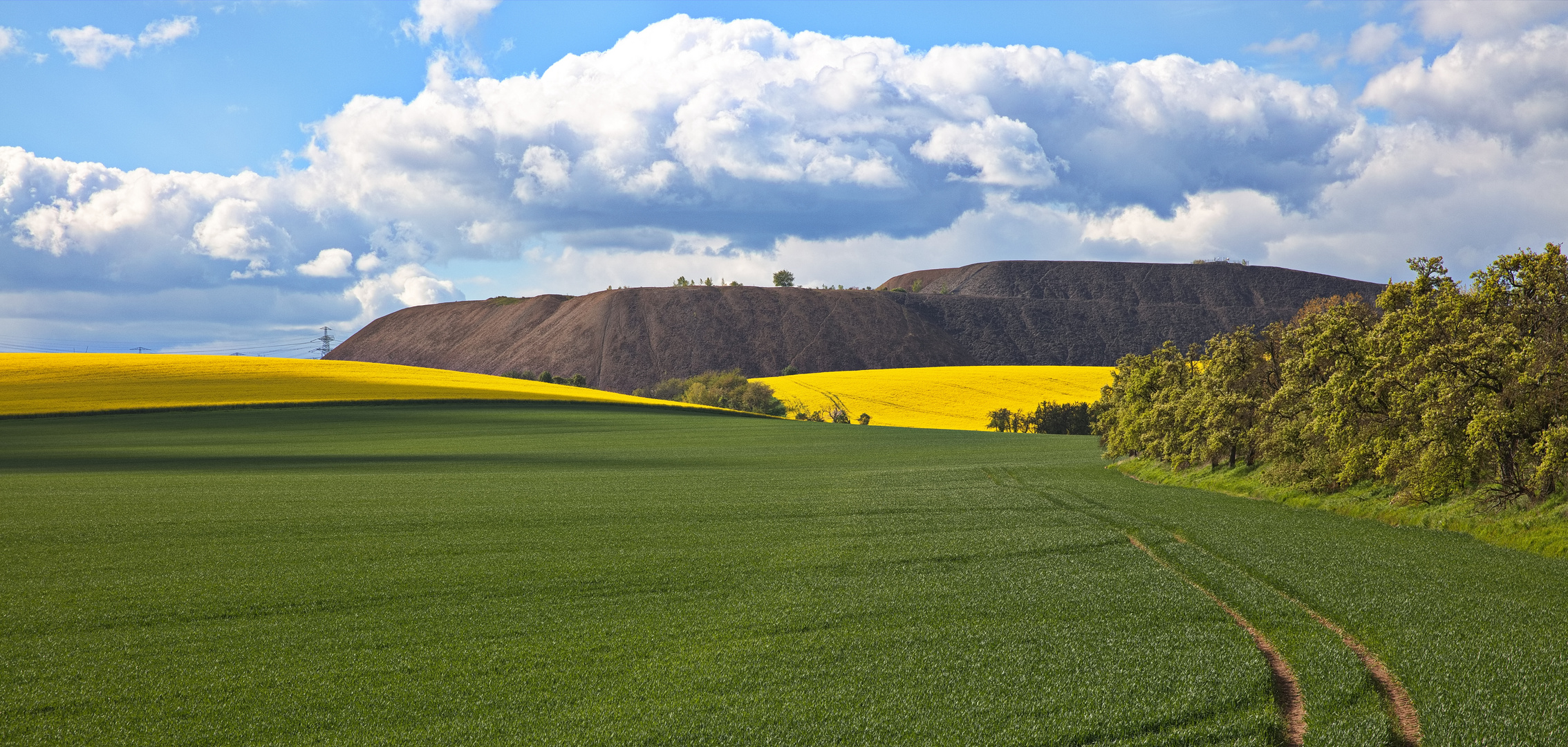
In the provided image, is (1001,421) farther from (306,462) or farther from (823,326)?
(823,326)

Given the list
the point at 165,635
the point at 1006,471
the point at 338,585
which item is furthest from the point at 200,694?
the point at 1006,471

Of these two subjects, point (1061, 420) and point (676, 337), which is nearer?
point (1061, 420)

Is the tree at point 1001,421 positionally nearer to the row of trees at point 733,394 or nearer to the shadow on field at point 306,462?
the row of trees at point 733,394

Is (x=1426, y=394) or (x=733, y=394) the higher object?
(x=1426, y=394)

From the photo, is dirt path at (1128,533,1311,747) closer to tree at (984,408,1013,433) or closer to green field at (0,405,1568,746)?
green field at (0,405,1568,746)

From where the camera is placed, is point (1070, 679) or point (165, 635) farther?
point (165, 635)

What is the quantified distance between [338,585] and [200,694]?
4.62 meters

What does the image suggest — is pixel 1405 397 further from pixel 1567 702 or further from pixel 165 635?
pixel 165 635

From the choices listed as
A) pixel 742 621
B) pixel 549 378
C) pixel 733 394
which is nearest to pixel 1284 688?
pixel 742 621

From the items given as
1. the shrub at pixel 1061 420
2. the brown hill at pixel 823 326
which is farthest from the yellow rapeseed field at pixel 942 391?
the brown hill at pixel 823 326

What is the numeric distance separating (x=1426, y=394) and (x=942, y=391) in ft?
229

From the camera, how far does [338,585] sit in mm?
13062

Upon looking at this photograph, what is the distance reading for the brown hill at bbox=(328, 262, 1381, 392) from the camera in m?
135

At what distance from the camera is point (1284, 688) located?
8828 mm
